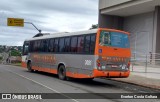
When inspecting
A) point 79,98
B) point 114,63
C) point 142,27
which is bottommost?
point 79,98

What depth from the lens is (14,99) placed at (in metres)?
12.6

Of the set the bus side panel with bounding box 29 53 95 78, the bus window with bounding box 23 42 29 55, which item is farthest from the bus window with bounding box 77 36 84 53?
the bus window with bounding box 23 42 29 55

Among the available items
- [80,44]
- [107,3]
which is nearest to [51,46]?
[80,44]

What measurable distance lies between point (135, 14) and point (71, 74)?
22.0 metres

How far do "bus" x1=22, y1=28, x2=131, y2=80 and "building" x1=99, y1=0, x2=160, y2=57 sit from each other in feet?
45.6

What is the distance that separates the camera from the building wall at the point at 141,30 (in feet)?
123

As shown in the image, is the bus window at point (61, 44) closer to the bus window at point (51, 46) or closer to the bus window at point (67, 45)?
the bus window at point (67, 45)

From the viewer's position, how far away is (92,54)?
60.2 ft

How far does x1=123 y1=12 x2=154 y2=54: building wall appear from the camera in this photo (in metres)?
37.5

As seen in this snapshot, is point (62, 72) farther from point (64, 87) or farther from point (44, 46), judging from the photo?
point (64, 87)

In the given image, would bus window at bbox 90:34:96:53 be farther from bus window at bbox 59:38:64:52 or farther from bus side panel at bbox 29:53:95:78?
bus window at bbox 59:38:64:52

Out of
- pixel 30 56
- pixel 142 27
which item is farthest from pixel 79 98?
pixel 142 27

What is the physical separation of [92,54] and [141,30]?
22.3 meters

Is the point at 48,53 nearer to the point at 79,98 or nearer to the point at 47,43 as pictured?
the point at 47,43
